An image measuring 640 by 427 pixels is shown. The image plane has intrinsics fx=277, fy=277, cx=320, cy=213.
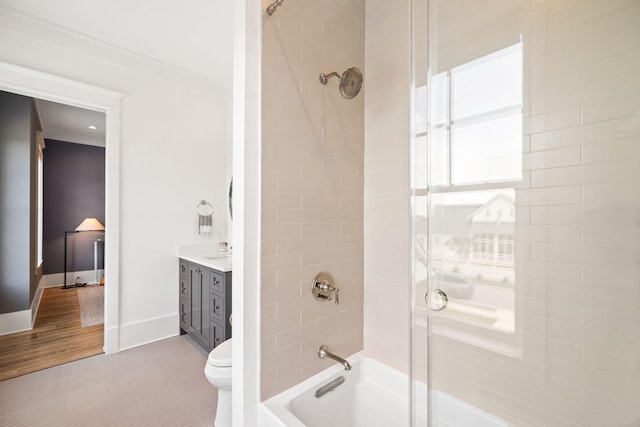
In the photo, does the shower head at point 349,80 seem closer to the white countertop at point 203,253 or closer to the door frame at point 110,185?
the white countertop at point 203,253

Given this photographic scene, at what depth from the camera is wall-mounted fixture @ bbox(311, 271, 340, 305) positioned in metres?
1.47

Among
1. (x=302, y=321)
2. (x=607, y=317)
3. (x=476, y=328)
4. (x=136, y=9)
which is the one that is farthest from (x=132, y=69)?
(x=607, y=317)

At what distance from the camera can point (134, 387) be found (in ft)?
6.80

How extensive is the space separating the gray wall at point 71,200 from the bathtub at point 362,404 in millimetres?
5809

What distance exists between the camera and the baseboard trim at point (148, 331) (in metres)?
2.65

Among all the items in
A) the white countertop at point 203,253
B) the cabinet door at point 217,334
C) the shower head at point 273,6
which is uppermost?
the shower head at point 273,6

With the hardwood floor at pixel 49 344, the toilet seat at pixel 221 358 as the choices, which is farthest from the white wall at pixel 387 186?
the hardwood floor at pixel 49 344

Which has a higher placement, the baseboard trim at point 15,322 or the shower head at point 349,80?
the shower head at point 349,80

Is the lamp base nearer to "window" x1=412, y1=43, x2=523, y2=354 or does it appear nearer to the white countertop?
the white countertop

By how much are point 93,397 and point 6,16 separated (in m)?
2.97

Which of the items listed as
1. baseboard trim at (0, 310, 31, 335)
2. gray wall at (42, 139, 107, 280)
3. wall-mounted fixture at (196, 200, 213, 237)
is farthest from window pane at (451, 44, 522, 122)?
gray wall at (42, 139, 107, 280)

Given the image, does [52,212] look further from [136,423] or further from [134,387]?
[136,423]

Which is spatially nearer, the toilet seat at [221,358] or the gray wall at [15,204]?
the toilet seat at [221,358]

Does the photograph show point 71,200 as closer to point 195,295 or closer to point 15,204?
point 15,204
